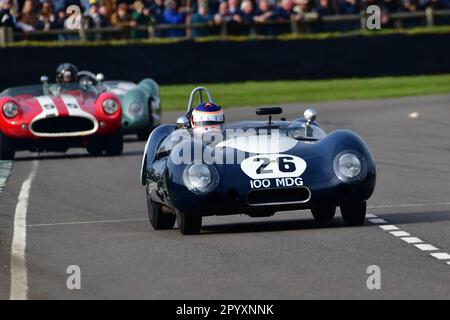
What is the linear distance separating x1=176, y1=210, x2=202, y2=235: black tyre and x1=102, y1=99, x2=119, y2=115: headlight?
31.3 ft

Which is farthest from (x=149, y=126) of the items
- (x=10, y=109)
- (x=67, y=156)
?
(x=10, y=109)

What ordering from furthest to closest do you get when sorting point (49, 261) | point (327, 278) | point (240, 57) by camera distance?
point (240, 57), point (49, 261), point (327, 278)

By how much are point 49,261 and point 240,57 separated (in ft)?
74.1

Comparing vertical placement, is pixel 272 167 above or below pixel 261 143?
below

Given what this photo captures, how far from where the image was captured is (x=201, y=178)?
11.0 metres

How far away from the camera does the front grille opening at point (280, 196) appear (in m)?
11.0

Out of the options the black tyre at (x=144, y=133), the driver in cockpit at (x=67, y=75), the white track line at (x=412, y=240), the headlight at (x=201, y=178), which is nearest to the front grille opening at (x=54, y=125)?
the driver in cockpit at (x=67, y=75)

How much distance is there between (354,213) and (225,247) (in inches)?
58.0

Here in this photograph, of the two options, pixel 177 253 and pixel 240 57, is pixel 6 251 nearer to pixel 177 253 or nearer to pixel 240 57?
pixel 177 253

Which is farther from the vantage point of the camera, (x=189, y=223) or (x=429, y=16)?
(x=429, y=16)

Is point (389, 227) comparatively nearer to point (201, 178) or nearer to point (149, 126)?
point (201, 178)
